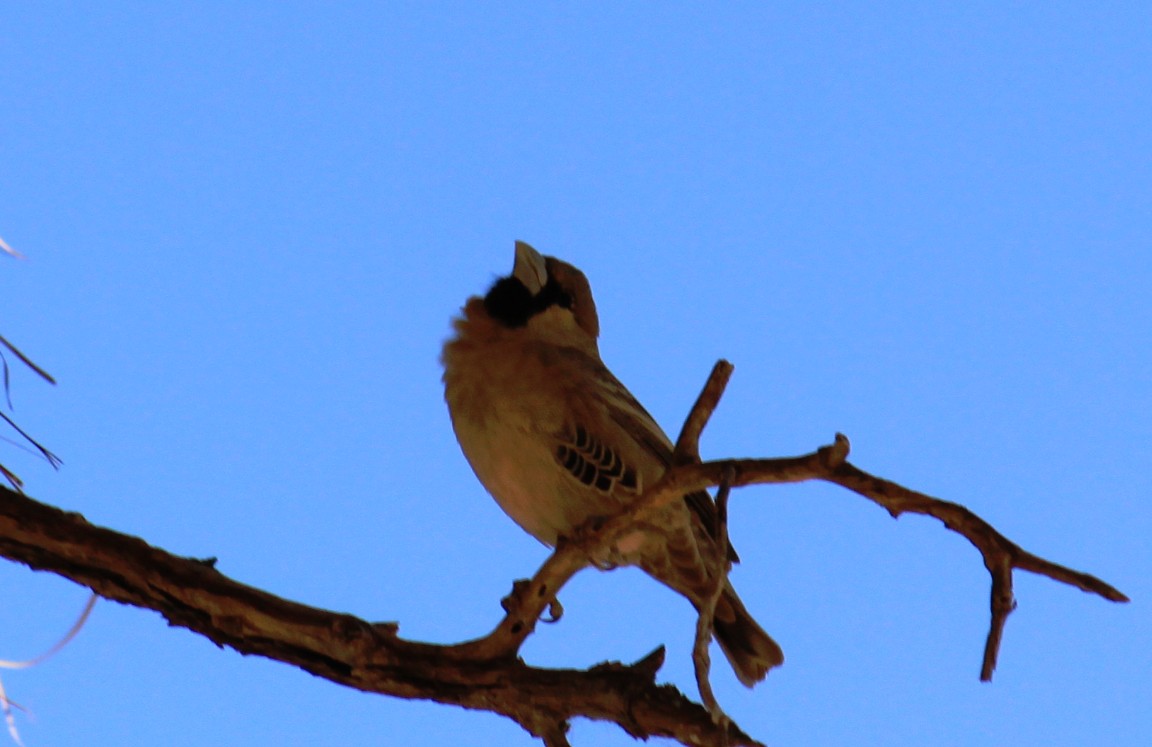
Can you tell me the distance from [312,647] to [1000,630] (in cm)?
192

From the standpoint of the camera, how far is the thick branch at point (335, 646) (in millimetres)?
3625

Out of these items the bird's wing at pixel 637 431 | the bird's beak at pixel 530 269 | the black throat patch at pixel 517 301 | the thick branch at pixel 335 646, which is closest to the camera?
the thick branch at pixel 335 646

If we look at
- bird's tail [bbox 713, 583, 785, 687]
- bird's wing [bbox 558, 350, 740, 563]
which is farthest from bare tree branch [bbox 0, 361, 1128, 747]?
bird's tail [bbox 713, 583, 785, 687]

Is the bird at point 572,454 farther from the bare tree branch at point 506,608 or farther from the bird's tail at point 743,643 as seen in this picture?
the bare tree branch at point 506,608

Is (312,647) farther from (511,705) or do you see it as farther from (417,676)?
(511,705)

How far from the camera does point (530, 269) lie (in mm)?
5645

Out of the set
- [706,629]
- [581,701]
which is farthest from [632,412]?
[706,629]

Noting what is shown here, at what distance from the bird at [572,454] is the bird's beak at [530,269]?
16.7 inches

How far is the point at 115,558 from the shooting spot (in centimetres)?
364

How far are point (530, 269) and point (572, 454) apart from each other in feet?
3.99

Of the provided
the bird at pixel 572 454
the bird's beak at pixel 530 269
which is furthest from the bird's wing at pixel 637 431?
the bird's beak at pixel 530 269

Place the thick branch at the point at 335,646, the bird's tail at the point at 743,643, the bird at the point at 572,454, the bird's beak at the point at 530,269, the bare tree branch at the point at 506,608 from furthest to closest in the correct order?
the bird's beak at the point at 530,269 < the bird's tail at the point at 743,643 < the bird at the point at 572,454 < the thick branch at the point at 335,646 < the bare tree branch at the point at 506,608

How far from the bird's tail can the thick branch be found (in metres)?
1.10

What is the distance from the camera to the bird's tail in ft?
16.3
